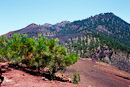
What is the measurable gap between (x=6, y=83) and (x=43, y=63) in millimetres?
8322

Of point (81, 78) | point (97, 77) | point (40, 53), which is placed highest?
point (40, 53)

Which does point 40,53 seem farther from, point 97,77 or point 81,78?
point 97,77

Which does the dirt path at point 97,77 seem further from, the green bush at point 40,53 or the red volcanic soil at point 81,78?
the green bush at point 40,53

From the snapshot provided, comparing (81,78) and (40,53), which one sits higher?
(40,53)

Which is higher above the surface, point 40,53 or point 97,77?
point 40,53

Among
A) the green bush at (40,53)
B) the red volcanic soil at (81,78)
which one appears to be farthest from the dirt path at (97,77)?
the green bush at (40,53)

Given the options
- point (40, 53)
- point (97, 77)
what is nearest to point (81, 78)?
point (97, 77)

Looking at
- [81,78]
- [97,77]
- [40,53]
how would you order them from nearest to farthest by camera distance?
[40,53] < [81,78] < [97,77]

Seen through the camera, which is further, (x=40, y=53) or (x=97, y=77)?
(x=97, y=77)

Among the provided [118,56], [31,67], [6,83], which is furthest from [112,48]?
[6,83]

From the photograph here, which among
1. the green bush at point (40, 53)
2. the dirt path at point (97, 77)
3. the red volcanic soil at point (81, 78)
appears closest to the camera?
the red volcanic soil at point (81, 78)

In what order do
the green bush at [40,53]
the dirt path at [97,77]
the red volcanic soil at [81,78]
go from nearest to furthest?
the red volcanic soil at [81,78], the green bush at [40,53], the dirt path at [97,77]

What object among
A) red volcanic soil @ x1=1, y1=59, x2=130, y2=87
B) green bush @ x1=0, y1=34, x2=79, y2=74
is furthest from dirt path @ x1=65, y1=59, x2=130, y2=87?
green bush @ x1=0, y1=34, x2=79, y2=74

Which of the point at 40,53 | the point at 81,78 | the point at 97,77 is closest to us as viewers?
the point at 40,53
